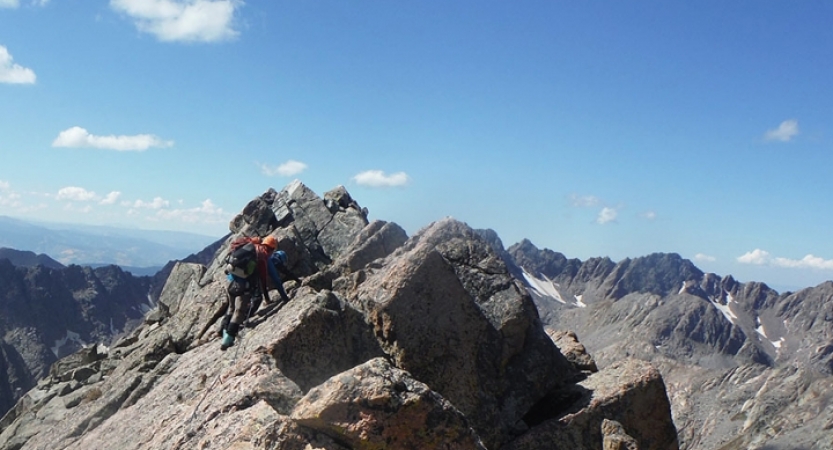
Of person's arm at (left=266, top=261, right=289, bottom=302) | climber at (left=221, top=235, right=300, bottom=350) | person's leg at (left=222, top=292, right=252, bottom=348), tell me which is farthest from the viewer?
person's arm at (left=266, top=261, right=289, bottom=302)

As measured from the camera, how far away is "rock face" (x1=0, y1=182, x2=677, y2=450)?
40.4 feet

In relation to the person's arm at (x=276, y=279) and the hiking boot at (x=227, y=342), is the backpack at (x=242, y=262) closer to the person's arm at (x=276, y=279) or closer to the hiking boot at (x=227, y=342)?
the person's arm at (x=276, y=279)

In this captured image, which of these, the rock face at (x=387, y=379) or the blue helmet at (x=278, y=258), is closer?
the rock face at (x=387, y=379)

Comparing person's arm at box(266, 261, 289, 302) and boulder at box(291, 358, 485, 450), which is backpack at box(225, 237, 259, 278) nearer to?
person's arm at box(266, 261, 289, 302)

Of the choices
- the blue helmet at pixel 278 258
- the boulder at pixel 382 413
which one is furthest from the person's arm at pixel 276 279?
the boulder at pixel 382 413

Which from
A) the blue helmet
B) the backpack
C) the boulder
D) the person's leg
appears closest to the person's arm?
the backpack

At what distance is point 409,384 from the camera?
1295cm

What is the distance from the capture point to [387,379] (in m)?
12.7

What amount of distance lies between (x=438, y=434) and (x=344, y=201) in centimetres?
3135

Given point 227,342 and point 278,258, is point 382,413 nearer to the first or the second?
point 227,342

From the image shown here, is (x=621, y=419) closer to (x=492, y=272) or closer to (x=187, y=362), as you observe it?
(x=492, y=272)

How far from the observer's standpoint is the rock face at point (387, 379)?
1230 cm

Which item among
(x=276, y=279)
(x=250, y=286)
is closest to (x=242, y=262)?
(x=250, y=286)

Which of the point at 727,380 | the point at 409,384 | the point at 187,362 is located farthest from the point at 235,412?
the point at 727,380
